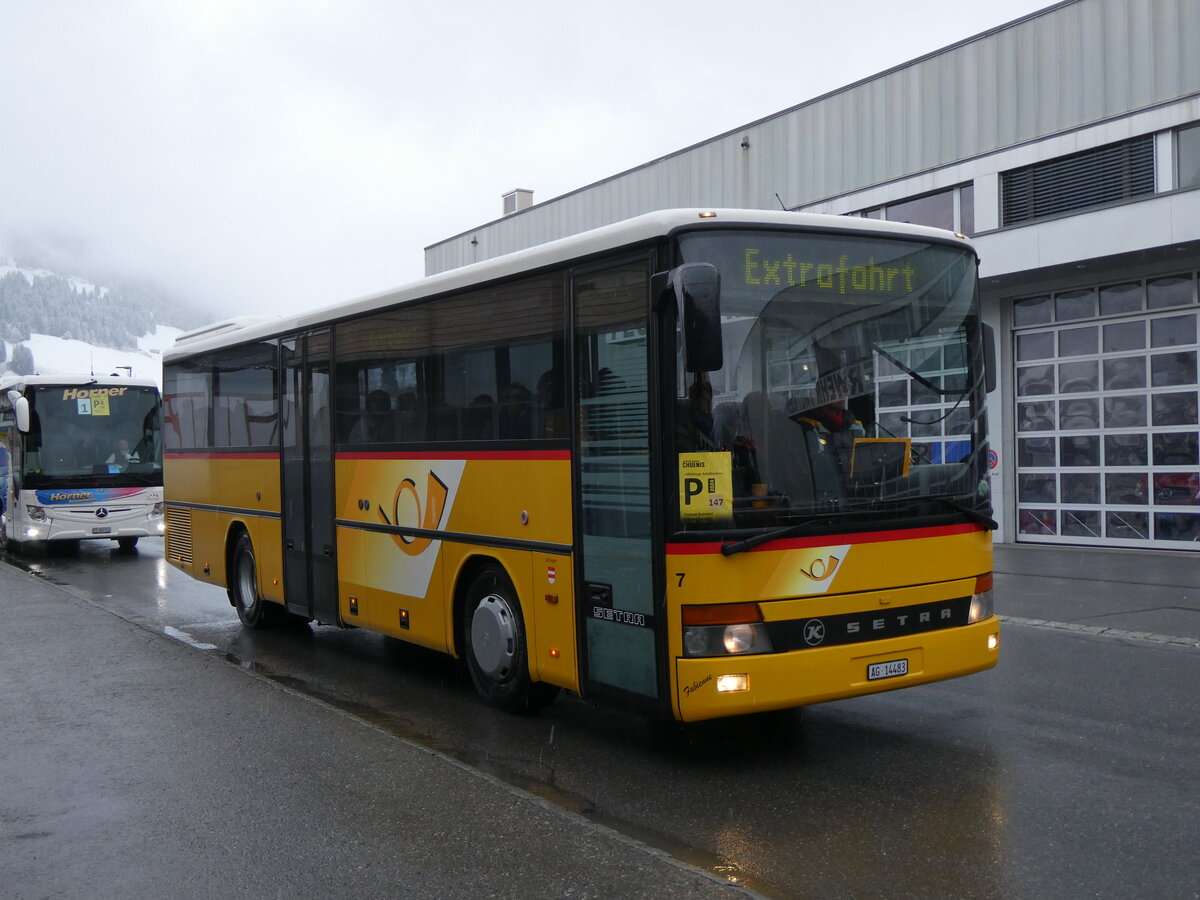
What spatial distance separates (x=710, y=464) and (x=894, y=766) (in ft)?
6.32

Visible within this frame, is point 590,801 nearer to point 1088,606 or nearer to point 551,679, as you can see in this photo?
point 551,679

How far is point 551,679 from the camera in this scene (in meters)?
6.79

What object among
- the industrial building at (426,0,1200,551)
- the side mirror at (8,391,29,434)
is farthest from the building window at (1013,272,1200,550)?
the side mirror at (8,391,29,434)

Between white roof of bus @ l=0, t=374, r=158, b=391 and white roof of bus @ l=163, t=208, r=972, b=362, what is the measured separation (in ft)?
39.0

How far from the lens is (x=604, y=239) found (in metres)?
6.31

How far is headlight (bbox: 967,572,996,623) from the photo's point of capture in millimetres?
6508

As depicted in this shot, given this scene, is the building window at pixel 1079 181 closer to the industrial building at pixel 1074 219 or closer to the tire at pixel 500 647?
the industrial building at pixel 1074 219

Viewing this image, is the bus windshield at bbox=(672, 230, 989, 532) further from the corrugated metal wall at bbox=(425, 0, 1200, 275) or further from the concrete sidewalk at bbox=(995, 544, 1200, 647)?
the corrugated metal wall at bbox=(425, 0, 1200, 275)

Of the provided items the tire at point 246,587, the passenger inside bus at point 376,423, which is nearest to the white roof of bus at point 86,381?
the tire at point 246,587

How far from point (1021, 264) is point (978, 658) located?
1348 centimetres

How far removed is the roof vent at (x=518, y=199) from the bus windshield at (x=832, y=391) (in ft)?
93.2

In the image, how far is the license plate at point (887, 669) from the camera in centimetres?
602

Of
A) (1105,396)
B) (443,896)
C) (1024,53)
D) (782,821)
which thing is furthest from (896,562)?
(1024,53)

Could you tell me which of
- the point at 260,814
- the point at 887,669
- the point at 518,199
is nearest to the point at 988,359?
the point at 887,669
